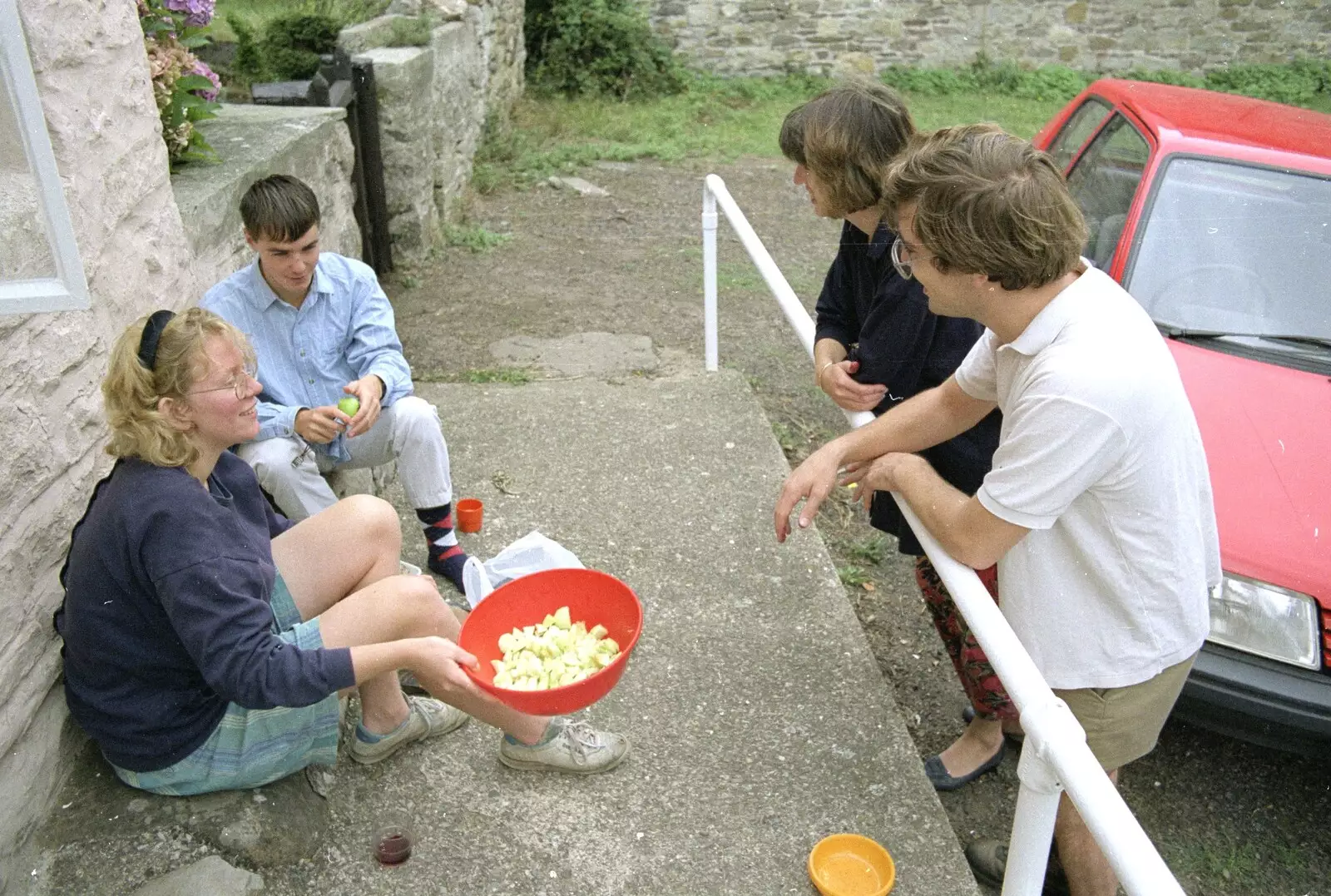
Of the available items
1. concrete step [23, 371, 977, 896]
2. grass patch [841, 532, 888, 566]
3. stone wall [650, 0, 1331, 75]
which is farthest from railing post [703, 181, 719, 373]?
stone wall [650, 0, 1331, 75]

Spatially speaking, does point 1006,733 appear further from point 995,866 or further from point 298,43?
point 298,43

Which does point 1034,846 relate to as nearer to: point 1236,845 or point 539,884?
point 539,884

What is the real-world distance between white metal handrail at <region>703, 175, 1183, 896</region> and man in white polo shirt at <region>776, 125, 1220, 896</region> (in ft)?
0.40

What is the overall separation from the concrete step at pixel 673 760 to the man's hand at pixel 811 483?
2.44 ft

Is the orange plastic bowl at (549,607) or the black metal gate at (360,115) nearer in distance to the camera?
the orange plastic bowl at (549,607)

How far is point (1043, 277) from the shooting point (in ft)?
6.46

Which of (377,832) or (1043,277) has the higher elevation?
(1043,277)

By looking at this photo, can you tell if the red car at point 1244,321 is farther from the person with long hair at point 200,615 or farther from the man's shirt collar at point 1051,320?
the person with long hair at point 200,615

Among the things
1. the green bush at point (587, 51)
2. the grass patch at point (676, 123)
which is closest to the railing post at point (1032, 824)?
the grass patch at point (676, 123)

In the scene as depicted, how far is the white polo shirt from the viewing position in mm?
1865

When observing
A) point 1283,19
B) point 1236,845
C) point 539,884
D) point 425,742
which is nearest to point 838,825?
point 539,884

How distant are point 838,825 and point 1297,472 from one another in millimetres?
1736

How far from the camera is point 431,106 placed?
267 inches

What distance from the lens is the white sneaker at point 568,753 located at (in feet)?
8.84
